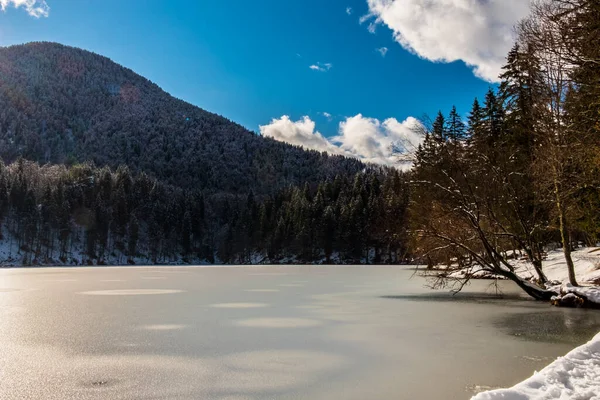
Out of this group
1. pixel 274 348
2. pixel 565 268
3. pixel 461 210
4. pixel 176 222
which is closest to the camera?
pixel 274 348

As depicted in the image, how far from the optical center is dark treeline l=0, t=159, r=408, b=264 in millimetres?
89500

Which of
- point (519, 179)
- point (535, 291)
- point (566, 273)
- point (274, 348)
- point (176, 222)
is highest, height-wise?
point (176, 222)

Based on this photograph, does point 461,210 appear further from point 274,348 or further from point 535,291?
point 274,348

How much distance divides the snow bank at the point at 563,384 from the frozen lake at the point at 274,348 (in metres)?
0.89

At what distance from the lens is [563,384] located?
5.51 m

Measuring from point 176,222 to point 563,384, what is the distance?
11955 centimetres

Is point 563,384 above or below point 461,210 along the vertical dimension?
below

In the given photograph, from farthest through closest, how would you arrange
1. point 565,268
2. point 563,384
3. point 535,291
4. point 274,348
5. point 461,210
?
point 565,268 < point 461,210 < point 535,291 < point 274,348 < point 563,384

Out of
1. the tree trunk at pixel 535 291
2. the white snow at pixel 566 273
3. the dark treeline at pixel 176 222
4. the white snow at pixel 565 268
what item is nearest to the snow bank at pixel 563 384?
the white snow at pixel 566 273

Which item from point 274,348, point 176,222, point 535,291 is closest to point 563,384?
point 274,348

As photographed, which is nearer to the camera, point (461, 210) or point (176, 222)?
point (461, 210)

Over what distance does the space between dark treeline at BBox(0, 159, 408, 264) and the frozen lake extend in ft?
191

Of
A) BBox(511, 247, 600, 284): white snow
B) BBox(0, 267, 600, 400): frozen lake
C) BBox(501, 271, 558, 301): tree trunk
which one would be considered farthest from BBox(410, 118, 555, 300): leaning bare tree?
BBox(0, 267, 600, 400): frozen lake

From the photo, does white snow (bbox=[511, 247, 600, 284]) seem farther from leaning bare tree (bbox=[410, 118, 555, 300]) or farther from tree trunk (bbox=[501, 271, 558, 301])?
tree trunk (bbox=[501, 271, 558, 301])
